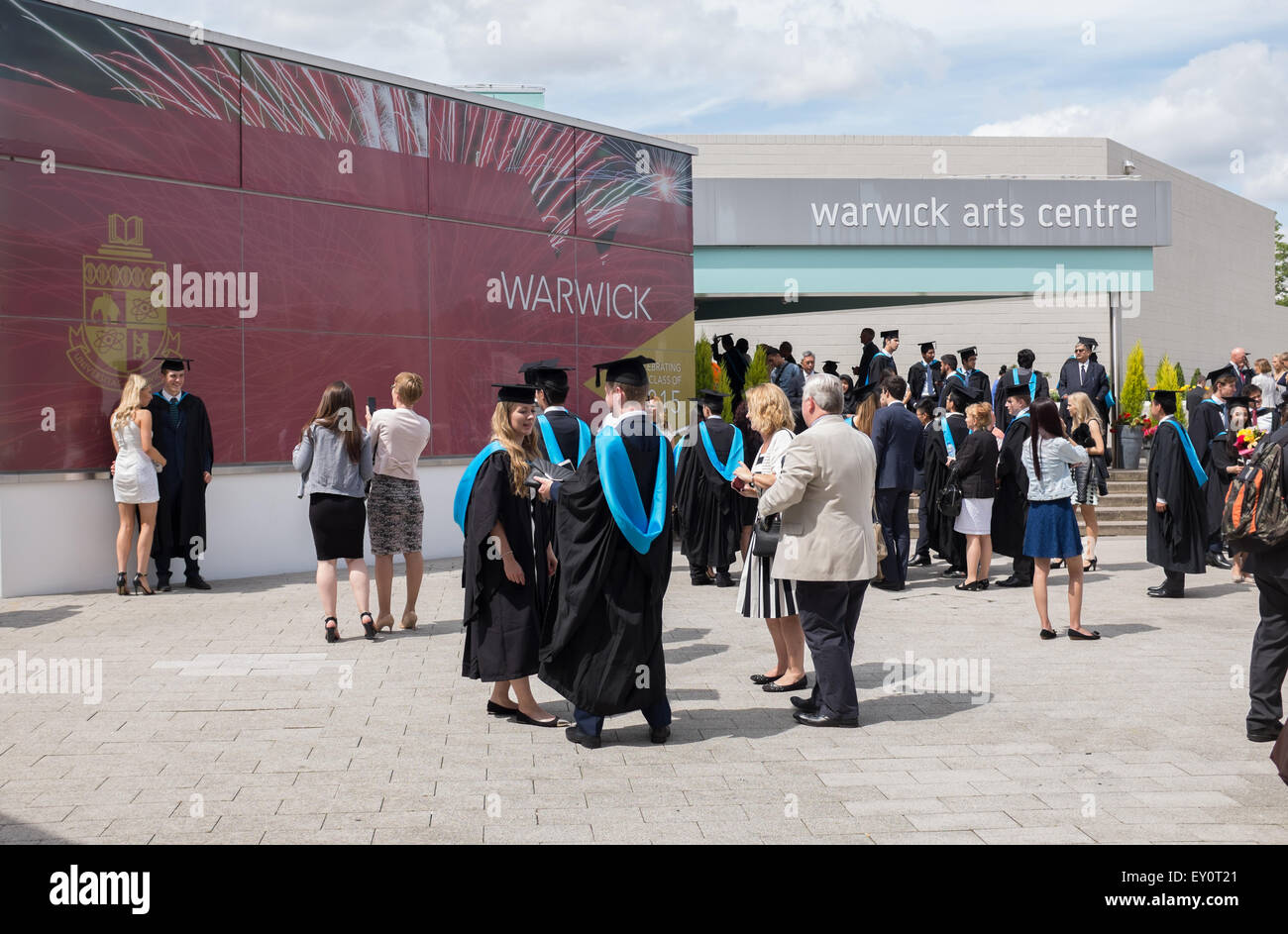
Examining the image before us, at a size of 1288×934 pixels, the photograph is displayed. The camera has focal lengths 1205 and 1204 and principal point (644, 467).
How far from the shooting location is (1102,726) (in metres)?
6.00

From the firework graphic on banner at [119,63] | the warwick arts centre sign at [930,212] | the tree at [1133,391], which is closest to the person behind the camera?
the firework graphic on banner at [119,63]

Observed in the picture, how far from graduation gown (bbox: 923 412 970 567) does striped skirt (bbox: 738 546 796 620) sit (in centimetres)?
598

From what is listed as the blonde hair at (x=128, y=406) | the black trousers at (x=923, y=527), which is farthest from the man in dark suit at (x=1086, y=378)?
the blonde hair at (x=128, y=406)

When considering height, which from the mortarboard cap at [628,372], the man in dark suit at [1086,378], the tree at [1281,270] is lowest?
the mortarboard cap at [628,372]

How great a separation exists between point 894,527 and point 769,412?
4293mm

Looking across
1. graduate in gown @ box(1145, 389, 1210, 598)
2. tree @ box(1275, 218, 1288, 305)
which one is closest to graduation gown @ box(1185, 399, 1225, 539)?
graduate in gown @ box(1145, 389, 1210, 598)

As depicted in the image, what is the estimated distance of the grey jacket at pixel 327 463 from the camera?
820 cm

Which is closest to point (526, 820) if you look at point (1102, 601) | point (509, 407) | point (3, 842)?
point (3, 842)

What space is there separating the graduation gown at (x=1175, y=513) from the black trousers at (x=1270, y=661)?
499cm

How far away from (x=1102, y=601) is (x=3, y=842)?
8.76 m

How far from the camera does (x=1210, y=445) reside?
11.1m

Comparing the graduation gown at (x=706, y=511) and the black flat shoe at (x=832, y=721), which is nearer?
the black flat shoe at (x=832, y=721)

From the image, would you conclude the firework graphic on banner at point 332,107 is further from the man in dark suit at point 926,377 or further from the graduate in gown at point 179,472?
the man in dark suit at point 926,377

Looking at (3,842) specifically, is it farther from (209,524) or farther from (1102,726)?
(209,524)
